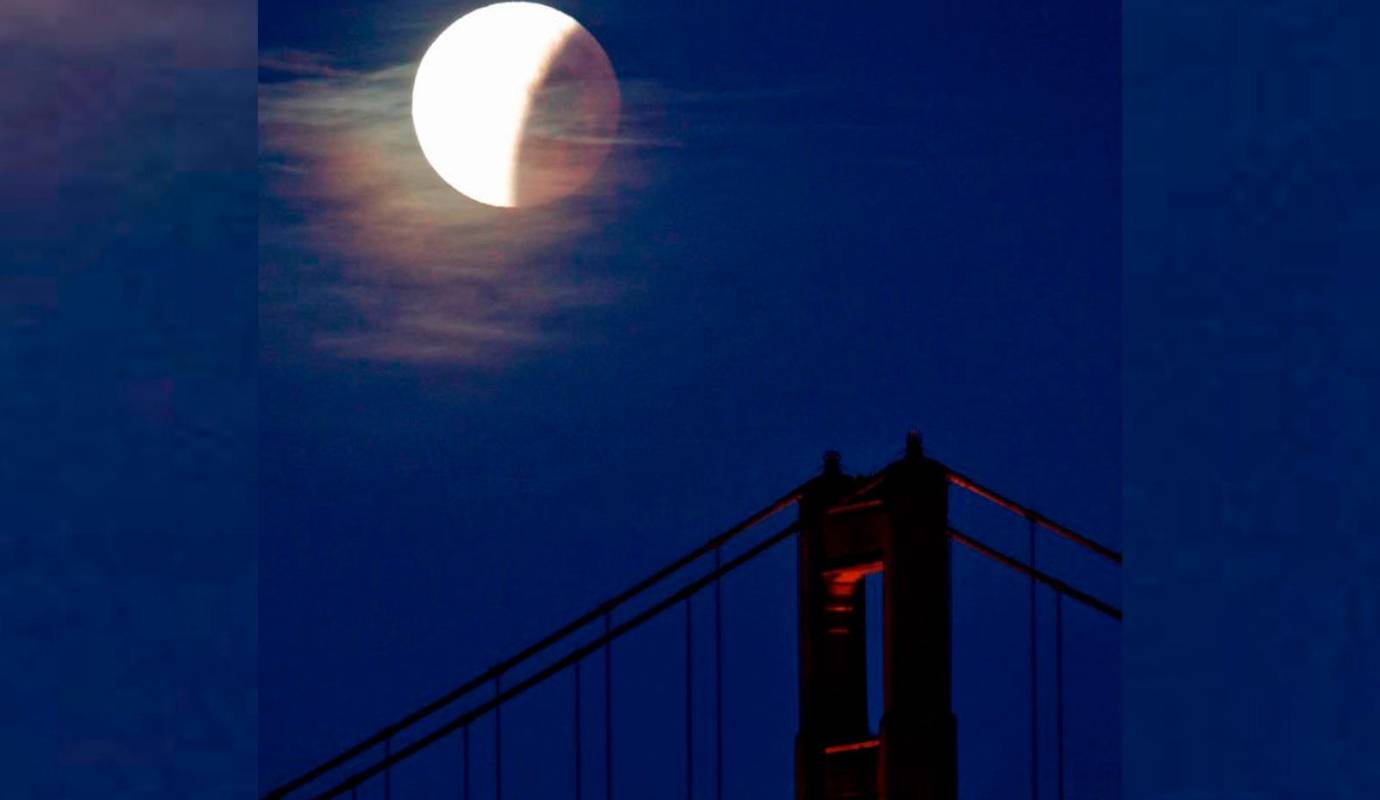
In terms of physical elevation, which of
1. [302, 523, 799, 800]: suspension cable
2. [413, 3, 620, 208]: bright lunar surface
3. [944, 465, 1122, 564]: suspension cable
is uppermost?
[413, 3, 620, 208]: bright lunar surface

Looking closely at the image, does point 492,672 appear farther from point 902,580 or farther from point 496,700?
point 902,580

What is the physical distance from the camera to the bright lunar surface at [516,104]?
1290 cm

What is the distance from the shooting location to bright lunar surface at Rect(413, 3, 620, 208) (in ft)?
42.3

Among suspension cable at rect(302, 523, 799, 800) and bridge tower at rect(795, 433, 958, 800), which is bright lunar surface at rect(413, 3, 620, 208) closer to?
suspension cable at rect(302, 523, 799, 800)

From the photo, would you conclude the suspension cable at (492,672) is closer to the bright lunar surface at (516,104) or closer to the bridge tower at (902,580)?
the bridge tower at (902,580)

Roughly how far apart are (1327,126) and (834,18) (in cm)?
1389

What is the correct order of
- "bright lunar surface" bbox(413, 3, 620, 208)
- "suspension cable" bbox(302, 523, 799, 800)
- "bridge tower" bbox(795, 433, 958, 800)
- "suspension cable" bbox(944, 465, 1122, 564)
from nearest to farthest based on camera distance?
"suspension cable" bbox(944, 465, 1122, 564), "bridge tower" bbox(795, 433, 958, 800), "suspension cable" bbox(302, 523, 799, 800), "bright lunar surface" bbox(413, 3, 620, 208)

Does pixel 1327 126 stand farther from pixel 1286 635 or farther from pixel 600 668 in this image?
pixel 600 668

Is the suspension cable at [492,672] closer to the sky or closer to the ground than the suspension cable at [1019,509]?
closer to the ground

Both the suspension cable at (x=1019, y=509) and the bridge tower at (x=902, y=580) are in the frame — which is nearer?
the suspension cable at (x=1019, y=509)

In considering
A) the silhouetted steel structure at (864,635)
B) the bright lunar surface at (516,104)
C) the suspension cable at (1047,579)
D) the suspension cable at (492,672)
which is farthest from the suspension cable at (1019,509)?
the bright lunar surface at (516,104)

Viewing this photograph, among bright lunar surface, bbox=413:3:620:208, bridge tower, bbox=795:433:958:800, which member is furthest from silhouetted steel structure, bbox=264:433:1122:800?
bright lunar surface, bbox=413:3:620:208

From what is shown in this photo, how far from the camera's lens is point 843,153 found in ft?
50.5

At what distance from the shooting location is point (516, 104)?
49.5 feet
